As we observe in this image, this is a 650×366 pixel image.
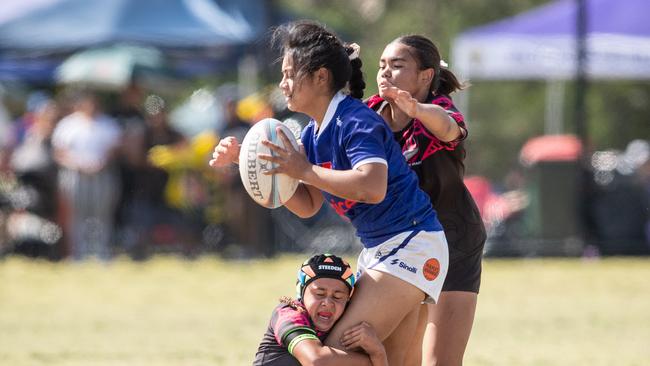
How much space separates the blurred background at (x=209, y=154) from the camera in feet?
55.3

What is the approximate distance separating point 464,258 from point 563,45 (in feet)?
41.1

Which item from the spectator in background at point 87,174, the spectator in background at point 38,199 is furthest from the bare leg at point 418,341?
the spectator in background at point 38,199

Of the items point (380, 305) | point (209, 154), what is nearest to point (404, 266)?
point (380, 305)

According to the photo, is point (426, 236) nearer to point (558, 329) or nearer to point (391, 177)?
point (391, 177)

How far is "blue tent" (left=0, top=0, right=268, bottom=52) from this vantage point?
1866 centimetres

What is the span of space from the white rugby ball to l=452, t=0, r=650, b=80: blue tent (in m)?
13.1

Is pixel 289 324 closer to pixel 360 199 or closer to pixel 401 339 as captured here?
pixel 401 339

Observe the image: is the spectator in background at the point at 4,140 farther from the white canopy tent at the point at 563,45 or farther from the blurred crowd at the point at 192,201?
the white canopy tent at the point at 563,45

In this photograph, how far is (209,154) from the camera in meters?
17.1

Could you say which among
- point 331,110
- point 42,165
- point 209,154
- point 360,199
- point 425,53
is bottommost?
point 360,199

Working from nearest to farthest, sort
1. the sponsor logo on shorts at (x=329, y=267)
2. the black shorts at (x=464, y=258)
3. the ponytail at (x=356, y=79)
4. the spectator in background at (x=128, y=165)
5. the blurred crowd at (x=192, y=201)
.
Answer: the sponsor logo on shorts at (x=329, y=267)
the ponytail at (x=356, y=79)
the black shorts at (x=464, y=258)
the blurred crowd at (x=192, y=201)
the spectator in background at (x=128, y=165)

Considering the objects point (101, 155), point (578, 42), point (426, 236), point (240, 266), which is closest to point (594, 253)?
point (578, 42)

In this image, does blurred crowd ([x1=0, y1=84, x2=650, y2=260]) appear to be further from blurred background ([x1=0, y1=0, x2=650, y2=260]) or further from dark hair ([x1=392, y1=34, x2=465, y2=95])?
dark hair ([x1=392, y1=34, x2=465, y2=95])

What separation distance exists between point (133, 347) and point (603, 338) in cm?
356
